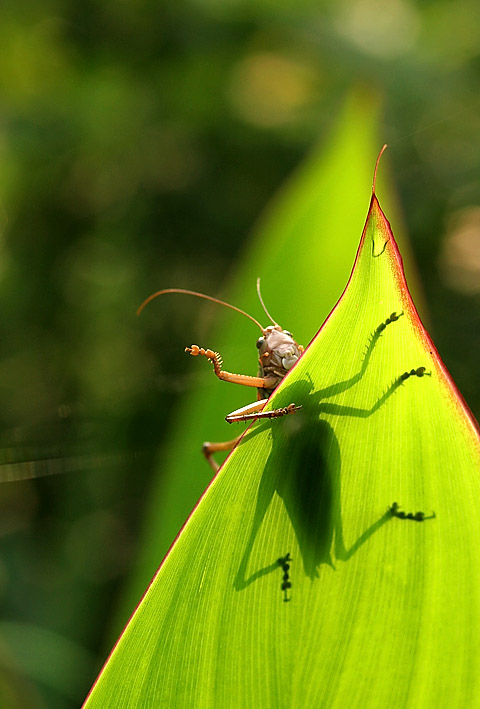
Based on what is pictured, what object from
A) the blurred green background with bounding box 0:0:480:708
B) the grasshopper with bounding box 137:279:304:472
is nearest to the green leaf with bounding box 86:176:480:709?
the grasshopper with bounding box 137:279:304:472

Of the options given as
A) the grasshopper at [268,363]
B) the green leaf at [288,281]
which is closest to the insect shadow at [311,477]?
the grasshopper at [268,363]

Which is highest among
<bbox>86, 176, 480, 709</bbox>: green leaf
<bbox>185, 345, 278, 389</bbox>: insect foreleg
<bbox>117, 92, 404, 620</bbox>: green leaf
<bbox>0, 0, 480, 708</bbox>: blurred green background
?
<bbox>0, 0, 480, 708</bbox>: blurred green background

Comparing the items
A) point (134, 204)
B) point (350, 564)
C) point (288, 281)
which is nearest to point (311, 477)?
point (350, 564)

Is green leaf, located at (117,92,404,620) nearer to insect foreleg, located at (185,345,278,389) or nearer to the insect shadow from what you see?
insect foreleg, located at (185,345,278,389)

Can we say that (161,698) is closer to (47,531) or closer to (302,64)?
(47,531)

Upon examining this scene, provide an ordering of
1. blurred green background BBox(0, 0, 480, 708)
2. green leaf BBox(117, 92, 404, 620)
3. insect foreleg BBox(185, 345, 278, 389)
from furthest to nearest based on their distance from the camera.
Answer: blurred green background BBox(0, 0, 480, 708)
green leaf BBox(117, 92, 404, 620)
insect foreleg BBox(185, 345, 278, 389)

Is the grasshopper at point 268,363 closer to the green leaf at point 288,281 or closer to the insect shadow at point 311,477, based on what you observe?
the green leaf at point 288,281

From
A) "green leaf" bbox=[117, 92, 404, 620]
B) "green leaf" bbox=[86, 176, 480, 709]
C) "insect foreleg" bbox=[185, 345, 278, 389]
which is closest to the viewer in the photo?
"green leaf" bbox=[86, 176, 480, 709]

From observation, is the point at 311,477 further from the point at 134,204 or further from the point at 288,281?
the point at 134,204
